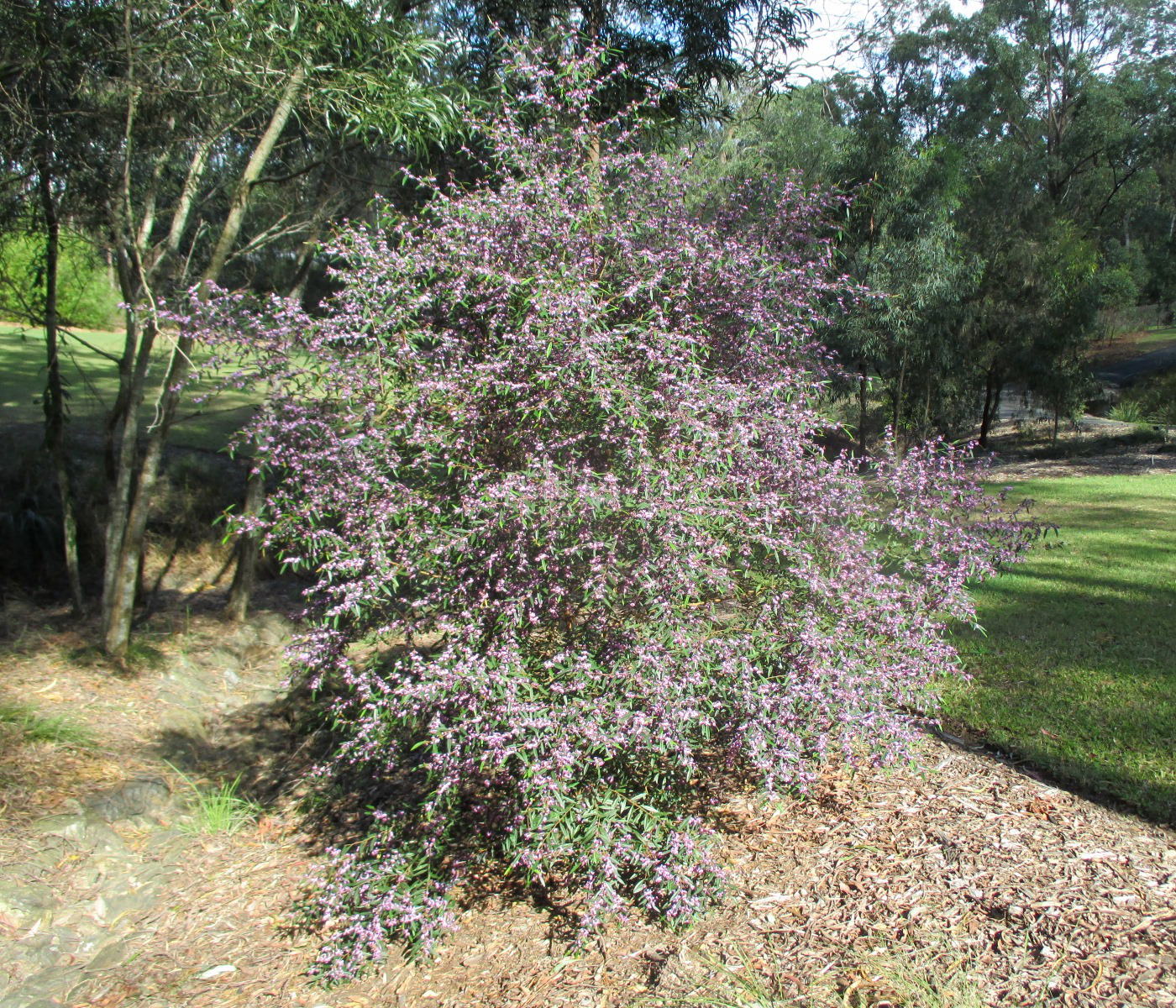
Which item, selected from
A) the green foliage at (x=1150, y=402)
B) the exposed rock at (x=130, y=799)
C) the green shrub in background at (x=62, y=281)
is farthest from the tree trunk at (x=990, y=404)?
the exposed rock at (x=130, y=799)

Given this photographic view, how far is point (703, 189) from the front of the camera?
4.90m

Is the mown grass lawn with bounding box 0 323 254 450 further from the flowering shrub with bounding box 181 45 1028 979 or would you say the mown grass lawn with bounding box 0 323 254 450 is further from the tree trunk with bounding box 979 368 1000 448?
the tree trunk with bounding box 979 368 1000 448

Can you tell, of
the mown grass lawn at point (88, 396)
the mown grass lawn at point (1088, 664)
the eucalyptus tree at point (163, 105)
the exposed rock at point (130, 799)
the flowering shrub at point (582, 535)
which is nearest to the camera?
the flowering shrub at point (582, 535)

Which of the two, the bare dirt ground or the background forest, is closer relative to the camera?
the bare dirt ground

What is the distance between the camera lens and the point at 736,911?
3252 mm

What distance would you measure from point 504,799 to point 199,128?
5.17 metres

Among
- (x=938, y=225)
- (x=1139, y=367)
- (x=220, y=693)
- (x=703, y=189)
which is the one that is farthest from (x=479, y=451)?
(x=1139, y=367)

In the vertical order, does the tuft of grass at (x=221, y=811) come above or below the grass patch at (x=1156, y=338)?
below

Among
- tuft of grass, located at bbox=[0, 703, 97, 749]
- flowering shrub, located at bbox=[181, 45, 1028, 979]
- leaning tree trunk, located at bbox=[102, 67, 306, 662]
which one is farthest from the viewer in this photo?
leaning tree trunk, located at bbox=[102, 67, 306, 662]

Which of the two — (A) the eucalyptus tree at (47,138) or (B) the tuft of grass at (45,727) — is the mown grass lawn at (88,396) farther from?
(B) the tuft of grass at (45,727)

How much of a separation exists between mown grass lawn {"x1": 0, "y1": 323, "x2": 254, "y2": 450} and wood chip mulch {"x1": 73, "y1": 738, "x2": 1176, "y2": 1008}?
14.8 ft

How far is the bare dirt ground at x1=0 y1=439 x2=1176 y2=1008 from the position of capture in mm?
2818

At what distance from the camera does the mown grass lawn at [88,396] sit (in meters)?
9.30

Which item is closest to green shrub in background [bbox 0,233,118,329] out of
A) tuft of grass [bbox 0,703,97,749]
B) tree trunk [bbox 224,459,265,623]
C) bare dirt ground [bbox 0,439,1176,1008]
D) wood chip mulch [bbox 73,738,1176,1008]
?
tree trunk [bbox 224,459,265,623]
